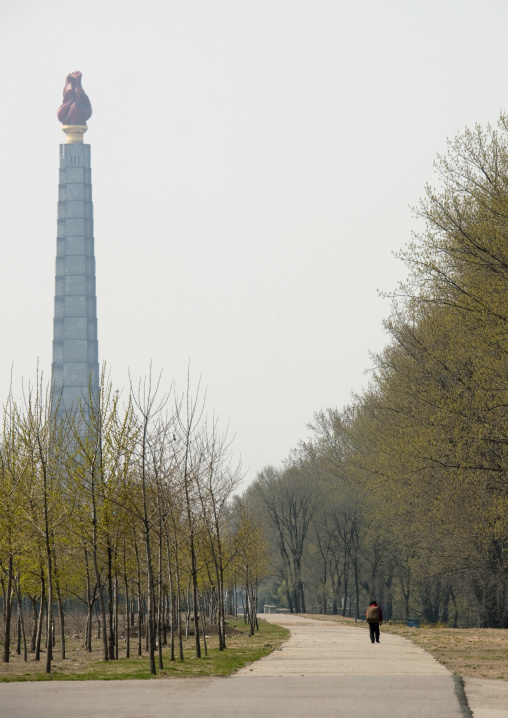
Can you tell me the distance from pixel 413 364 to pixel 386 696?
17.0 metres

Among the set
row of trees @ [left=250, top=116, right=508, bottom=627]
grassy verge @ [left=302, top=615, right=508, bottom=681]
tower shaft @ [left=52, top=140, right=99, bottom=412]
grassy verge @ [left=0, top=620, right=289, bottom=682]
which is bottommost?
grassy verge @ [left=302, top=615, right=508, bottom=681]

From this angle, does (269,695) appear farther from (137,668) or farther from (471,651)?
(471,651)

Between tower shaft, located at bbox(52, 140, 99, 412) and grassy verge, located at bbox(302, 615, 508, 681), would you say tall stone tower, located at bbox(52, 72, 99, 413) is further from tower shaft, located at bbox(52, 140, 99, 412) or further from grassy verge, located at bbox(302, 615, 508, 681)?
grassy verge, located at bbox(302, 615, 508, 681)

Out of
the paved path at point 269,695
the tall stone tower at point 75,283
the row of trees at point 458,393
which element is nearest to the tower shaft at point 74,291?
the tall stone tower at point 75,283

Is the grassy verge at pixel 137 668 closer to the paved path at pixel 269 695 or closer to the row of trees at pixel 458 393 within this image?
the paved path at pixel 269 695

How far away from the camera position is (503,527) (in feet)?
76.1

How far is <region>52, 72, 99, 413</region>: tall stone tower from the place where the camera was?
153625 mm

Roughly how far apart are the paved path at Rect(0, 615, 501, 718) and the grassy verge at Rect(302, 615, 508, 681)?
71 centimetres

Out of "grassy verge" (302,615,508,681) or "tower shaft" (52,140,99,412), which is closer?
"grassy verge" (302,615,508,681)

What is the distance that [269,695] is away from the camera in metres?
12.3

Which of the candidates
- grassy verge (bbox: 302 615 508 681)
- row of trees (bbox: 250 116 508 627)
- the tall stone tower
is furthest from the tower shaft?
grassy verge (bbox: 302 615 508 681)

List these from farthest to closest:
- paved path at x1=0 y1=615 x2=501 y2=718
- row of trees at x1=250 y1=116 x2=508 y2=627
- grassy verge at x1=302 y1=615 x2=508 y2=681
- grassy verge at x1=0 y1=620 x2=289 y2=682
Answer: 1. row of trees at x1=250 y1=116 x2=508 y2=627
2. grassy verge at x1=302 y1=615 x2=508 y2=681
3. grassy verge at x1=0 y1=620 x2=289 y2=682
4. paved path at x1=0 y1=615 x2=501 y2=718

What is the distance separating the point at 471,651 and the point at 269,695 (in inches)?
446

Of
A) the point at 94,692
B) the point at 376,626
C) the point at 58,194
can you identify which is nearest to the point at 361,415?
the point at 376,626
